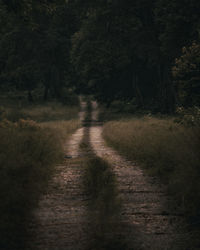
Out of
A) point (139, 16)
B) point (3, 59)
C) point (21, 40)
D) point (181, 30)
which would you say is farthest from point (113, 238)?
point (3, 59)

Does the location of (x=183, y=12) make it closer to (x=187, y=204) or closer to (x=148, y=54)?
(x=148, y=54)

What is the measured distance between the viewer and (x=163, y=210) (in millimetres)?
6215

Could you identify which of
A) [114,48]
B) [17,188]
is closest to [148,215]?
[17,188]

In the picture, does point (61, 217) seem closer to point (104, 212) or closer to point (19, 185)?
point (104, 212)

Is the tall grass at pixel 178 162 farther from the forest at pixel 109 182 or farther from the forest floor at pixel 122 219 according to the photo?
the forest floor at pixel 122 219

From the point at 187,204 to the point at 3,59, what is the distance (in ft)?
147

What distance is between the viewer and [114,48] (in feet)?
109

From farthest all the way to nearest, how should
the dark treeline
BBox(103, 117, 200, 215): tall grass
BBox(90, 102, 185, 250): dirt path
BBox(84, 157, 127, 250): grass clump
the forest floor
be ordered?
the dark treeline → BBox(103, 117, 200, 215): tall grass → BBox(90, 102, 185, 250): dirt path → the forest floor → BBox(84, 157, 127, 250): grass clump

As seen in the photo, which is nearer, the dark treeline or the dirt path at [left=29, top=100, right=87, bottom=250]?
the dirt path at [left=29, top=100, right=87, bottom=250]

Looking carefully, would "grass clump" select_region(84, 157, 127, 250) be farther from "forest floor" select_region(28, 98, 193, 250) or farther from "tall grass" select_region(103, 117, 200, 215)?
"tall grass" select_region(103, 117, 200, 215)

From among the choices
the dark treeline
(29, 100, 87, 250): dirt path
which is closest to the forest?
(29, 100, 87, 250): dirt path

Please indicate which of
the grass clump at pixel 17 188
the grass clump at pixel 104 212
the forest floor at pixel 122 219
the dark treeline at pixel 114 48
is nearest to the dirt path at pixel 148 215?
the forest floor at pixel 122 219

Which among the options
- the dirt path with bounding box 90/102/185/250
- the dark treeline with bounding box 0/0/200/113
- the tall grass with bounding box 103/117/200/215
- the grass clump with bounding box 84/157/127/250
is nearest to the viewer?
the grass clump with bounding box 84/157/127/250

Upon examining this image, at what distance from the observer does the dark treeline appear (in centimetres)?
1755
